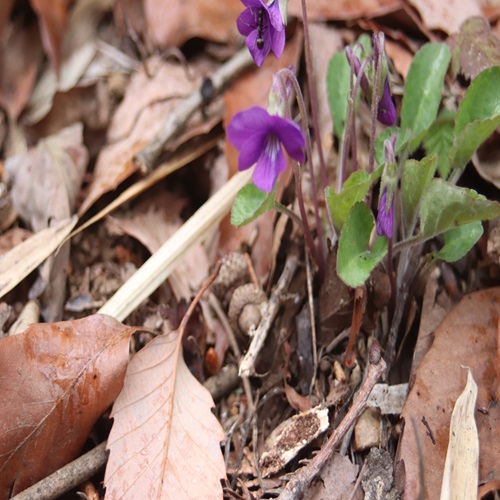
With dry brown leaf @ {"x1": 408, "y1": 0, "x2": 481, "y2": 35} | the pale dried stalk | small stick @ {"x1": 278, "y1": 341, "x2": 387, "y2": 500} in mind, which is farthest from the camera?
dry brown leaf @ {"x1": 408, "y1": 0, "x2": 481, "y2": 35}

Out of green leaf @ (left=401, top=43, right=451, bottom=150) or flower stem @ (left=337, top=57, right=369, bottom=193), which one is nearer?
flower stem @ (left=337, top=57, right=369, bottom=193)

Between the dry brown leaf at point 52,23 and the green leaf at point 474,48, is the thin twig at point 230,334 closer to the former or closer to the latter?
the green leaf at point 474,48

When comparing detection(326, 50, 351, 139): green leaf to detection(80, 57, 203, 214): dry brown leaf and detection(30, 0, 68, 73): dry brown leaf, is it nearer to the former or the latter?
detection(80, 57, 203, 214): dry brown leaf

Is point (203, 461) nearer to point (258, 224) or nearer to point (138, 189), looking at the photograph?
point (258, 224)

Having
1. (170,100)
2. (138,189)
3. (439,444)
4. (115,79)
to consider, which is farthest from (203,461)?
(115,79)

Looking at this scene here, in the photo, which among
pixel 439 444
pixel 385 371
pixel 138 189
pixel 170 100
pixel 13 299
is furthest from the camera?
pixel 170 100

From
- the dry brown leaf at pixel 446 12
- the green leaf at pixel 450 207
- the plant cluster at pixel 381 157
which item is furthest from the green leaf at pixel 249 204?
the dry brown leaf at pixel 446 12

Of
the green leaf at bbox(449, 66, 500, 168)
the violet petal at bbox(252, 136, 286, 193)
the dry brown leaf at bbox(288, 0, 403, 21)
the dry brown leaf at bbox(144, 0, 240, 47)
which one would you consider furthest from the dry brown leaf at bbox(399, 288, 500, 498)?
the dry brown leaf at bbox(144, 0, 240, 47)
